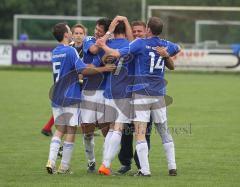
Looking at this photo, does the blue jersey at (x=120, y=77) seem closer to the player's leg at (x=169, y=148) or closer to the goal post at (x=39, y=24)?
the player's leg at (x=169, y=148)

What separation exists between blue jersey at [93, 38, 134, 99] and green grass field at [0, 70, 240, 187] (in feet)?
3.71

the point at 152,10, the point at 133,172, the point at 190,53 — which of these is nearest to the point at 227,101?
the point at 133,172

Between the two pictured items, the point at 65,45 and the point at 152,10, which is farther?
the point at 152,10

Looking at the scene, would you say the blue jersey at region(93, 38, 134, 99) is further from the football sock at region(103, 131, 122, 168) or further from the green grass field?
the green grass field

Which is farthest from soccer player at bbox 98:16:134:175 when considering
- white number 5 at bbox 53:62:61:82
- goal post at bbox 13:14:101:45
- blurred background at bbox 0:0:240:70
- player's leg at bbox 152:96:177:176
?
goal post at bbox 13:14:101:45

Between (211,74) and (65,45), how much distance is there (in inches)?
1156

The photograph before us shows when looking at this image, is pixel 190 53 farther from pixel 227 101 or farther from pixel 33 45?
pixel 227 101

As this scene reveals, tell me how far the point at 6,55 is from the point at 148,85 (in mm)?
30978

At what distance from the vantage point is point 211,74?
1551 inches

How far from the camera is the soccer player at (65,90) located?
10.5 meters

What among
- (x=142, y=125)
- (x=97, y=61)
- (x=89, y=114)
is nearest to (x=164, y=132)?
(x=142, y=125)

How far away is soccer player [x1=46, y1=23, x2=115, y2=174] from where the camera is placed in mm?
10453

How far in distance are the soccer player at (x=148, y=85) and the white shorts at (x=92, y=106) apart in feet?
1.80

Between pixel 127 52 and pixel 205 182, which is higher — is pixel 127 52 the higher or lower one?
the higher one
